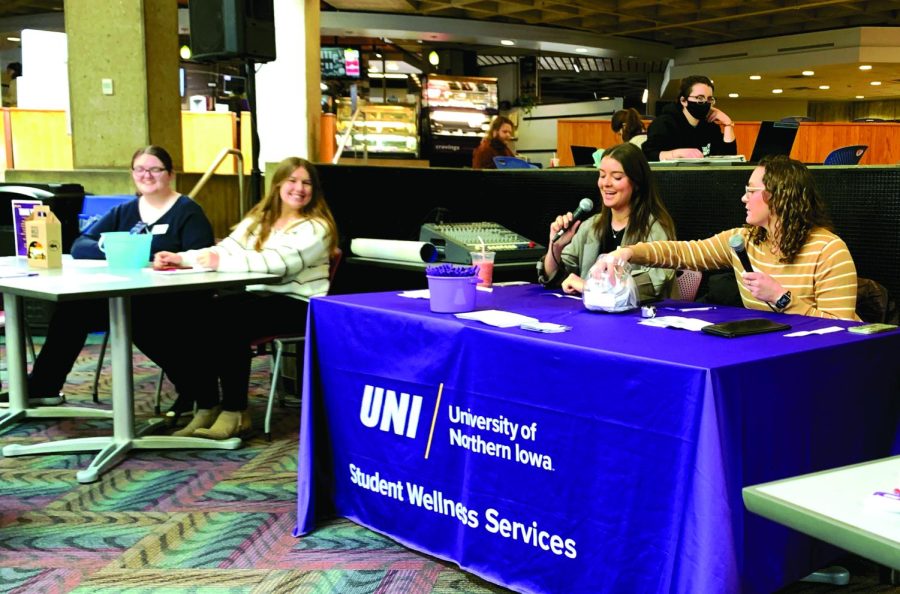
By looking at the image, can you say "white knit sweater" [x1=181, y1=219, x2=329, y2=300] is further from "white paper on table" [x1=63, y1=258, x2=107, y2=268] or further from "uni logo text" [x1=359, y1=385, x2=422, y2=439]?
"uni logo text" [x1=359, y1=385, x2=422, y2=439]

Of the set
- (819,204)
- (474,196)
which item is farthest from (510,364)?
(474,196)

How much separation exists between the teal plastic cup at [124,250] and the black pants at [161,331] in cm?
22

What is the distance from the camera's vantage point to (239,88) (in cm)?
1039

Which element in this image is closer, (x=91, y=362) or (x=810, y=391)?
(x=810, y=391)

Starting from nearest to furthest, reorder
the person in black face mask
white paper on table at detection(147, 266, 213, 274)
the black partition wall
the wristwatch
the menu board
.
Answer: the wristwatch
the black partition wall
white paper on table at detection(147, 266, 213, 274)
the person in black face mask
the menu board

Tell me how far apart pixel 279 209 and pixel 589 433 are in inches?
90.3

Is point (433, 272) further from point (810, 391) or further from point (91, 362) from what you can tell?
point (91, 362)

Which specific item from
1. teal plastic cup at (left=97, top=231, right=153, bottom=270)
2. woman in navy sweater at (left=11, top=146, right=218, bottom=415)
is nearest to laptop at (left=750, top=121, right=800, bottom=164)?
woman in navy sweater at (left=11, top=146, right=218, bottom=415)

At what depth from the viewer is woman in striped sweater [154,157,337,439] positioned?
3562 millimetres

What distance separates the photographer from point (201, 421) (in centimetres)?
367

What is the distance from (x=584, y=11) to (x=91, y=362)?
9384 millimetres

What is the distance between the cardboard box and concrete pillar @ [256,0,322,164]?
7.07 ft

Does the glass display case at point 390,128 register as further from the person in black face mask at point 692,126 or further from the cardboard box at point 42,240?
the cardboard box at point 42,240

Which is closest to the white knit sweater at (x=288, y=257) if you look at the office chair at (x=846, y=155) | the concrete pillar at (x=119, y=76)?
the concrete pillar at (x=119, y=76)
